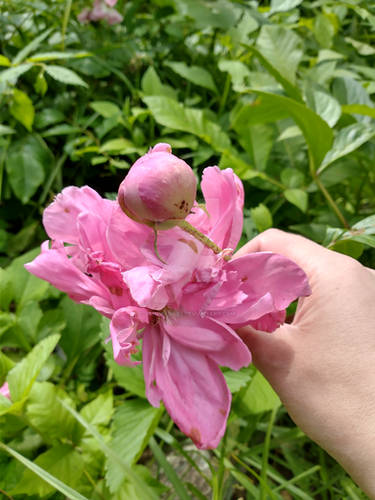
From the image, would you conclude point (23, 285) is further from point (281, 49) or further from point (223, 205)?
point (281, 49)

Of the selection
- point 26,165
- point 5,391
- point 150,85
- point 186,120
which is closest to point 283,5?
point 186,120

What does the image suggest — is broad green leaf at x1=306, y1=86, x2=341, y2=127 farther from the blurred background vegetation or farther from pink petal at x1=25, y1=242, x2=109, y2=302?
pink petal at x1=25, y1=242, x2=109, y2=302

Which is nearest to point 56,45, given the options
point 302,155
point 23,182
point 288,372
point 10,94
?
point 10,94

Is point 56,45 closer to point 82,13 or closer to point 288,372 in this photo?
point 82,13

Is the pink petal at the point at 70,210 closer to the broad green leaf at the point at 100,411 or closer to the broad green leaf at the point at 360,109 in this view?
the broad green leaf at the point at 100,411

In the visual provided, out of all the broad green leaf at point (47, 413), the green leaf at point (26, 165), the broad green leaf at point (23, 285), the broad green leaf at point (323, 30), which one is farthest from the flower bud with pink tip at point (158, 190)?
the broad green leaf at point (323, 30)

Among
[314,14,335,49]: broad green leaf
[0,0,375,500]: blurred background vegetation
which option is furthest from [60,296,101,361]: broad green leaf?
[314,14,335,49]: broad green leaf
